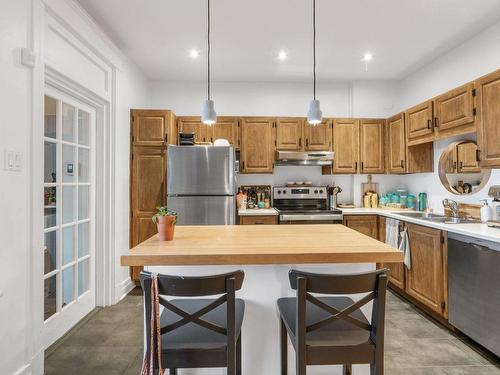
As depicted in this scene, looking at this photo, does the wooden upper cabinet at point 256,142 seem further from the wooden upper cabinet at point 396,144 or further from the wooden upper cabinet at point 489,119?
the wooden upper cabinet at point 489,119

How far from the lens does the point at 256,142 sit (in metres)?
4.09

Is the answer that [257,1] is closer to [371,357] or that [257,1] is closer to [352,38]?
[352,38]

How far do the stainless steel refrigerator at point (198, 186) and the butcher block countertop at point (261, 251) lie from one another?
5.40ft

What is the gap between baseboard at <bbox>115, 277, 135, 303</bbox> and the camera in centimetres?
318

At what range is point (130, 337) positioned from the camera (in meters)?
2.46

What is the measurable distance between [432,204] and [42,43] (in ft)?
13.9

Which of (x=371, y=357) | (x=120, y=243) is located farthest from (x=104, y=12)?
(x=371, y=357)

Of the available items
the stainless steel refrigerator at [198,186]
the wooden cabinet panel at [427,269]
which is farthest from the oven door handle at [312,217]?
the wooden cabinet panel at [427,269]

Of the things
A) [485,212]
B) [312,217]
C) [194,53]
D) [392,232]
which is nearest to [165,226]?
[312,217]

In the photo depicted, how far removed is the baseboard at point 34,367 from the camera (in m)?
1.83

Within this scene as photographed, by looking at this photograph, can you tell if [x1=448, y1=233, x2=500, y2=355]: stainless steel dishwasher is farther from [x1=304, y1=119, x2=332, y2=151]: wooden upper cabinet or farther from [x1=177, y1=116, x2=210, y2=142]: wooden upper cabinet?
[x1=177, y1=116, x2=210, y2=142]: wooden upper cabinet

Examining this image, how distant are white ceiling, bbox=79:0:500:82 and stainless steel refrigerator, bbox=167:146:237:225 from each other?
116 centimetres

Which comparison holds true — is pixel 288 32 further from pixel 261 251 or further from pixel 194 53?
pixel 261 251

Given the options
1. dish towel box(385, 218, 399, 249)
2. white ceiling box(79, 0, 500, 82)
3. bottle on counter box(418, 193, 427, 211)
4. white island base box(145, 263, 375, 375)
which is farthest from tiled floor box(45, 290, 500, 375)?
white ceiling box(79, 0, 500, 82)
